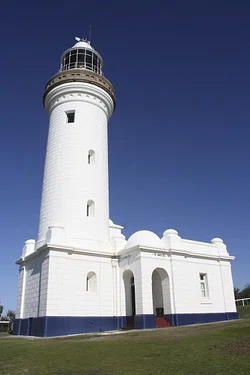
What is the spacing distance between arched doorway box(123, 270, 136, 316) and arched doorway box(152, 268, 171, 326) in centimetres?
178

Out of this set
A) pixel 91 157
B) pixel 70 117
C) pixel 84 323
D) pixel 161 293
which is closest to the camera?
pixel 84 323

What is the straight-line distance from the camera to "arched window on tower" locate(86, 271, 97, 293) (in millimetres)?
20922

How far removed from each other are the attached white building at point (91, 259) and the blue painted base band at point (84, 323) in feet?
0.17

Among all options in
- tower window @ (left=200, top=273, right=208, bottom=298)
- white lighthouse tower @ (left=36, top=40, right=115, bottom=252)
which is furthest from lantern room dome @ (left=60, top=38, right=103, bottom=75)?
tower window @ (left=200, top=273, right=208, bottom=298)

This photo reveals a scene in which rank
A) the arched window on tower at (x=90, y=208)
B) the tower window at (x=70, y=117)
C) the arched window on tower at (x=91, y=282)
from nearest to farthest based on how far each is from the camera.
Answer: the arched window on tower at (x=91, y=282), the arched window on tower at (x=90, y=208), the tower window at (x=70, y=117)

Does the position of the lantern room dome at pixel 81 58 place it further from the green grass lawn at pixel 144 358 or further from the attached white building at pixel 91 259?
the green grass lawn at pixel 144 358

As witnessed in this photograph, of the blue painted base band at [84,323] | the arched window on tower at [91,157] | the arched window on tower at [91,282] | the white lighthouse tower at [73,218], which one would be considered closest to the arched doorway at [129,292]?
the blue painted base band at [84,323]

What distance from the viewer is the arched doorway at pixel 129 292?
2177 cm

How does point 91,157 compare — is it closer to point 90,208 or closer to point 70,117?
point 70,117

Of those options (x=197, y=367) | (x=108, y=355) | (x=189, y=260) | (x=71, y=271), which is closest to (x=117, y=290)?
(x=71, y=271)

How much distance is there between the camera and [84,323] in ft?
63.6

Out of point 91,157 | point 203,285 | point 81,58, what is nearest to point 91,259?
point 91,157

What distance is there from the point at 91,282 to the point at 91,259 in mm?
1503

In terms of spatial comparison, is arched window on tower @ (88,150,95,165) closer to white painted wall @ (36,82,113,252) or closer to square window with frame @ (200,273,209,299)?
white painted wall @ (36,82,113,252)
